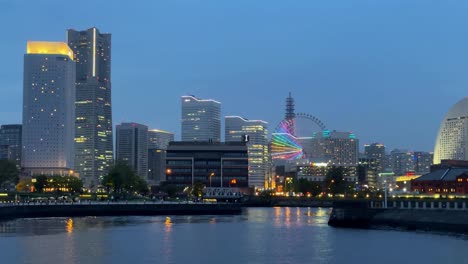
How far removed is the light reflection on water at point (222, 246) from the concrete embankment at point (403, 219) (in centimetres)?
373

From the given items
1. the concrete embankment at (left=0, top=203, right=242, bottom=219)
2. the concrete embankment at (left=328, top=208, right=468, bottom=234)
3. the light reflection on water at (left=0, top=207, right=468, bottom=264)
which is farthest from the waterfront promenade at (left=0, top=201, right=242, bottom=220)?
the concrete embankment at (left=328, top=208, right=468, bottom=234)

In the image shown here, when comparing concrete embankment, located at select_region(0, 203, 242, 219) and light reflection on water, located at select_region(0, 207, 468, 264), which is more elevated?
concrete embankment, located at select_region(0, 203, 242, 219)

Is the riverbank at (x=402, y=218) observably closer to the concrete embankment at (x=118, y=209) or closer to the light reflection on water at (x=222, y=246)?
the light reflection on water at (x=222, y=246)

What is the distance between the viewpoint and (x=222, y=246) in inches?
3061

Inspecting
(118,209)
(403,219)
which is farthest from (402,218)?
(118,209)

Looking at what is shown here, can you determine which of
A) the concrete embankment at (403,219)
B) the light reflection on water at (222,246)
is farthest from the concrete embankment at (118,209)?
the concrete embankment at (403,219)

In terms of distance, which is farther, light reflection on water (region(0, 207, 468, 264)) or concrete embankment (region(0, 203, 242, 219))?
concrete embankment (region(0, 203, 242, 219))

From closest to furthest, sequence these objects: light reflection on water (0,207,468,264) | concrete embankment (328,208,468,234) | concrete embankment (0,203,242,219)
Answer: light reflection on water (0,207,468,264), concrete embankment (328,208,468,234), concrete embankment (0,203,242,219)

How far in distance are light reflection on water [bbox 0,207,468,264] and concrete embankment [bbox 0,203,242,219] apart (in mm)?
45059

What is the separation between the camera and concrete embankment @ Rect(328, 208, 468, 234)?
89.9m

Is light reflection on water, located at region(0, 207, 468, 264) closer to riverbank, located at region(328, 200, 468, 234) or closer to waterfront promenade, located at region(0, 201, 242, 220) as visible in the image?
riverbank, located at region(328, 200, 468, 234)

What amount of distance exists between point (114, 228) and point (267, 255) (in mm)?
43940

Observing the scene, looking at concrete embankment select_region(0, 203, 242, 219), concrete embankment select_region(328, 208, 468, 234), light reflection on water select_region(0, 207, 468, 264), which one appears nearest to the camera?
light reflection on water select_region(0, 207, 468, 264)

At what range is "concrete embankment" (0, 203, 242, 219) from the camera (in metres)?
145
